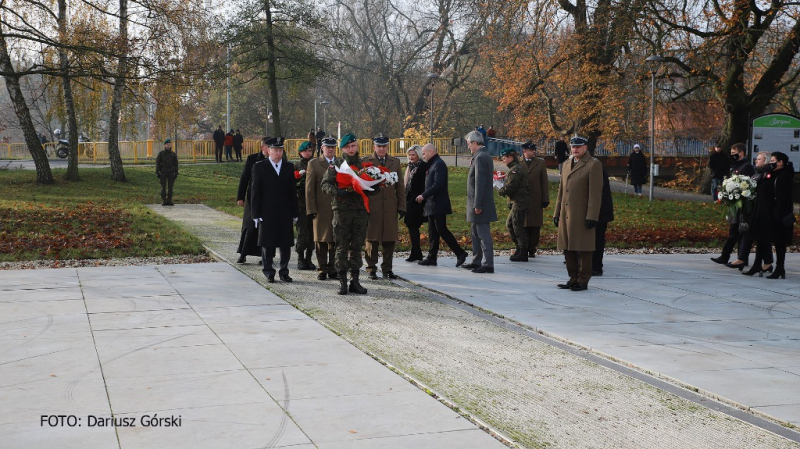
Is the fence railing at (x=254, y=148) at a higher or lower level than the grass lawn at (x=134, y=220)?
higher

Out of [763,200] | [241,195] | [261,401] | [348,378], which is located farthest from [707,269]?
[261,401]

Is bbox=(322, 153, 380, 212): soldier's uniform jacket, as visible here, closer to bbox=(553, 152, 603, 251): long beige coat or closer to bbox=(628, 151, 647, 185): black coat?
bbox=(553, 152, 603, 251): long beige coat

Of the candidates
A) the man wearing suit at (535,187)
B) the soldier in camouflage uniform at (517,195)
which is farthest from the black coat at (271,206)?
the man wearing suit at (535,187)

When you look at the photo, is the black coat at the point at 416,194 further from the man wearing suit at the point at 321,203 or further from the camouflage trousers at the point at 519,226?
the man wearing suit at the point at 321,203

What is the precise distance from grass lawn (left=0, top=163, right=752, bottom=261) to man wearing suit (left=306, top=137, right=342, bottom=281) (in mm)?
3890

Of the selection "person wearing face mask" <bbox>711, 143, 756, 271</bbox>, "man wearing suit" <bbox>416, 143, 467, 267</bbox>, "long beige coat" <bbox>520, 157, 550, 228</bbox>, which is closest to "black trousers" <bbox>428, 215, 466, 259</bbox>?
"man wearing suit" <bbox>416, 143, 467, 267</bbox>

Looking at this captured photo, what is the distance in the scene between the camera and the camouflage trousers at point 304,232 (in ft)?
39.5

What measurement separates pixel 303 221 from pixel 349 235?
1.79 metres

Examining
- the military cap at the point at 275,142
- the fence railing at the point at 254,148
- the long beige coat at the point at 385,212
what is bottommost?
the long beige coat at the point at 385,212

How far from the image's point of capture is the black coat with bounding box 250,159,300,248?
1112 centimetres

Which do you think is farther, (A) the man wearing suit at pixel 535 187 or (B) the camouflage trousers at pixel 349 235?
(A) the man wearing suit at pixel 535 187

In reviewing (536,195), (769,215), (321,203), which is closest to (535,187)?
(536,195)

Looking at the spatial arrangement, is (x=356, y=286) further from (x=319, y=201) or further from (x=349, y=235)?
(x=319, y=201)

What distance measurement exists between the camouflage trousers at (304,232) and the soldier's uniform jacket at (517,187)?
320 centimetres
